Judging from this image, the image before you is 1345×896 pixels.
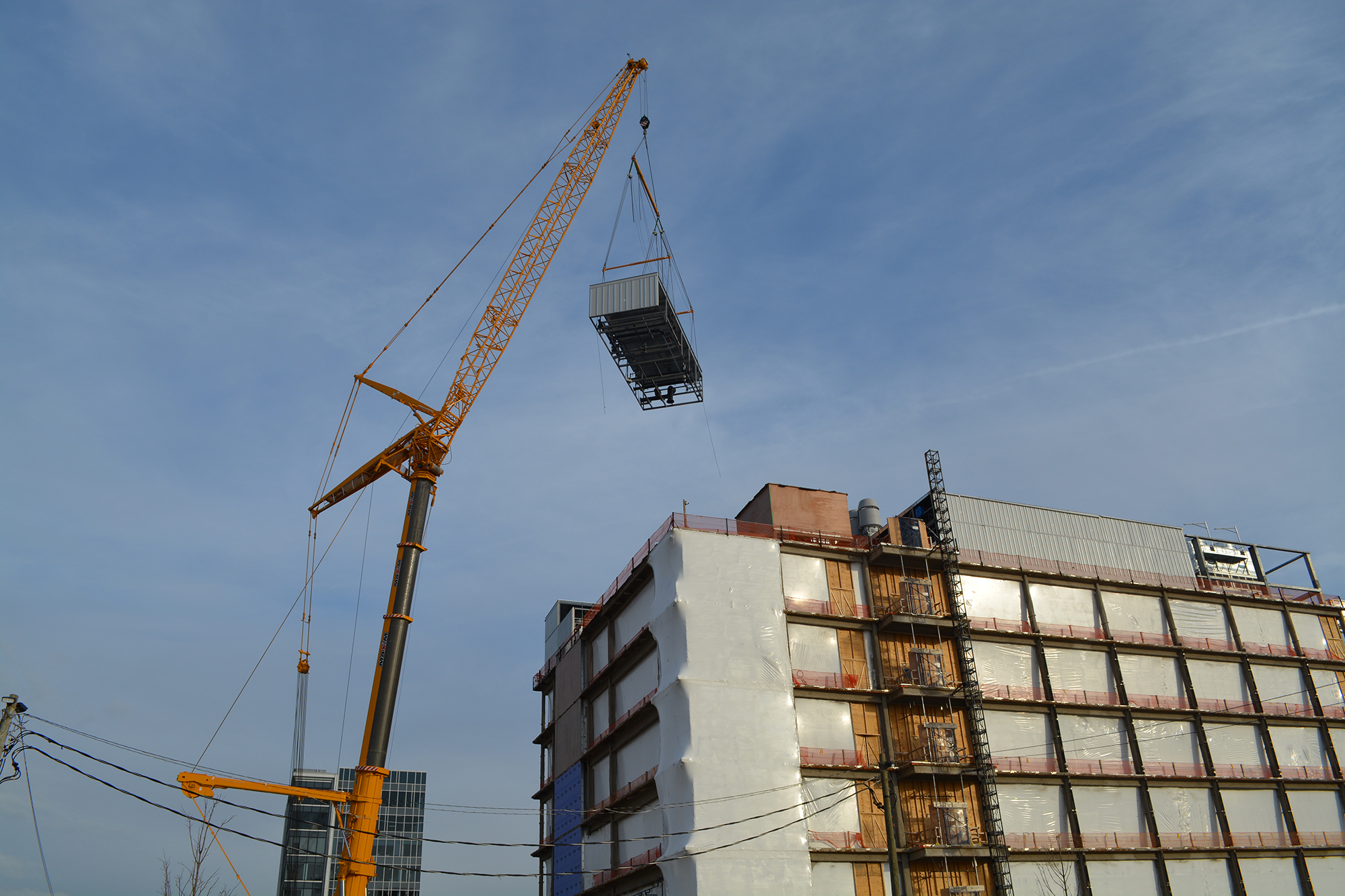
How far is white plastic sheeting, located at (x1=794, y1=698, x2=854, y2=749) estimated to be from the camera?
5312 cm

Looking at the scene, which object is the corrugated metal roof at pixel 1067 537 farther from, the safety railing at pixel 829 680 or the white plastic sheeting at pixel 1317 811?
the white plastic sheeting at pixel 1317 811

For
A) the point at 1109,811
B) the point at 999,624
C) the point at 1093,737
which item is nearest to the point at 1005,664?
the point at 999,624

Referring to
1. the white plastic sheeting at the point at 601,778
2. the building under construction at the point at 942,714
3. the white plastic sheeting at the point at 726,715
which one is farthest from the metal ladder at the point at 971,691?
→ the white plastic sheeting at the point at 601,778

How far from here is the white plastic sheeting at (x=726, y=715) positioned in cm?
4850

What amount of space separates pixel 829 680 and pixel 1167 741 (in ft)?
84.1

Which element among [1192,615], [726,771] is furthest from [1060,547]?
[726,771]

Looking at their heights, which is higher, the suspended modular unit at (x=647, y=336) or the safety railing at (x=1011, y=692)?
the suspended modular unit at (x=647, y=336)

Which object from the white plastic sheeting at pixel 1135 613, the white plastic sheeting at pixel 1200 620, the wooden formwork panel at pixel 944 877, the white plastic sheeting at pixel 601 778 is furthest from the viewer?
the white plastic sheeting at pixel 1200 620

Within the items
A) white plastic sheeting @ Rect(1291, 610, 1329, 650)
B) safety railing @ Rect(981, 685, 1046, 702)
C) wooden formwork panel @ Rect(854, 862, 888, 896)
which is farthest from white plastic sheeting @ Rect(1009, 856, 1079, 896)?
white plastic sheeting @ Rect(1291, 610, 1329, 650)

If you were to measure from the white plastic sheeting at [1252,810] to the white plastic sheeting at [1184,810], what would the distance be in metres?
1.40

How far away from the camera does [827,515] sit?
61938mm

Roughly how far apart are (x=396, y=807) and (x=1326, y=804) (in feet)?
418

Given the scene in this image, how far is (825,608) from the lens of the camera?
57.2 m

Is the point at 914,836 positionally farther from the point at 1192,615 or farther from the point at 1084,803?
the point at 1192,615
